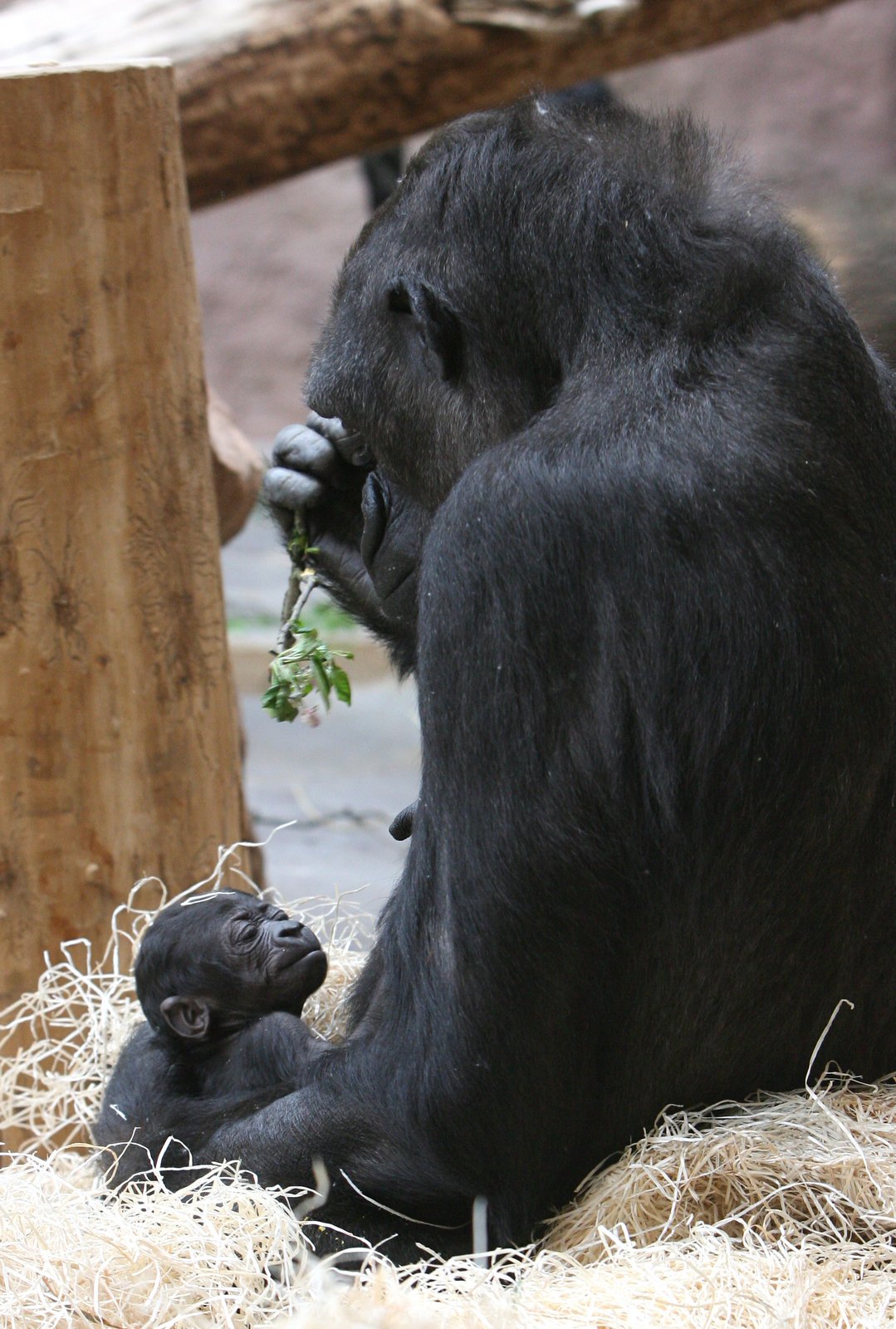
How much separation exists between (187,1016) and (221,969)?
10 centimetres

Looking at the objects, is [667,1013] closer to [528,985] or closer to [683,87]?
[528,985]

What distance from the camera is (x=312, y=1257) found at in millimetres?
2068

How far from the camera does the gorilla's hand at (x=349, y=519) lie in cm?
251

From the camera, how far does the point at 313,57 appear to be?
4695mm

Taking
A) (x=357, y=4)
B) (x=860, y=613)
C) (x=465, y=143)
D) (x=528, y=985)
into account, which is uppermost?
(x=357, y=4)

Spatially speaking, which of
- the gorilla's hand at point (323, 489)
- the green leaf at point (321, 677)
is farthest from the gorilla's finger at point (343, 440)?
the green leaf at point (321, 677)

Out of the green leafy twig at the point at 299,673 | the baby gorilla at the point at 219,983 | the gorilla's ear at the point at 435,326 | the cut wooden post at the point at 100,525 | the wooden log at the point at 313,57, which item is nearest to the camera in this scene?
the gorilla's ear at the point at 435,326

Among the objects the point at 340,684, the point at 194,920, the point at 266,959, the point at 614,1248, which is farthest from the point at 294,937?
the point at 614,1248

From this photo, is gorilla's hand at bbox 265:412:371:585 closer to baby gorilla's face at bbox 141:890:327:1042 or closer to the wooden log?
baby gorilla's face at bbox 141:890:327:1042

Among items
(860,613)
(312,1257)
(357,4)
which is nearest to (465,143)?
(860,613)

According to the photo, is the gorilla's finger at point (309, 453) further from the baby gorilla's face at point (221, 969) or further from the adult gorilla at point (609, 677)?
the baby gorilla's face at point (221, 969)

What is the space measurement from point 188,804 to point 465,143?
1.47 meters

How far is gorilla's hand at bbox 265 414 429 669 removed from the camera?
98.7 inches

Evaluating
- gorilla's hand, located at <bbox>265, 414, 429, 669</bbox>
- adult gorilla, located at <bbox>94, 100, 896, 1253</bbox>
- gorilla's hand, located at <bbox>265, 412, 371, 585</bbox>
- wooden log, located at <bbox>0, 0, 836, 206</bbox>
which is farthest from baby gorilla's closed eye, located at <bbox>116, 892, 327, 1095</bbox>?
wooden log, located at <bbox>0, 0, 836, 206</bbox>
